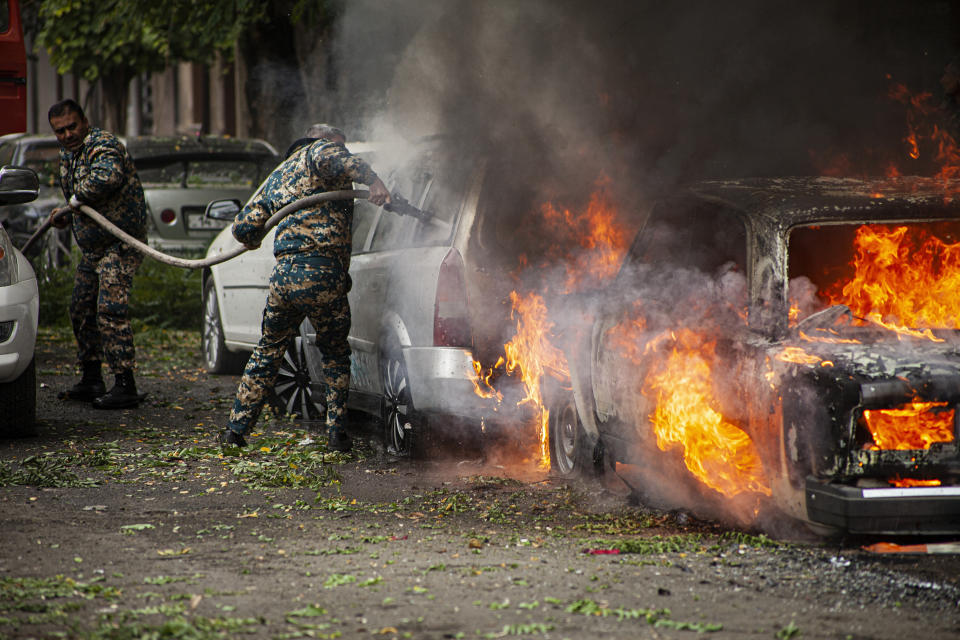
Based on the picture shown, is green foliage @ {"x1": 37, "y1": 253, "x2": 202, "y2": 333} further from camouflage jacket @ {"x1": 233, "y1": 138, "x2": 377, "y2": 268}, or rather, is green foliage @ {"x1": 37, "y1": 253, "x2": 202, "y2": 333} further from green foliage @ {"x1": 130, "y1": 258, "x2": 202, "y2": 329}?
camouflage jacket @ {"x1": 233, "y1": 138, "x2": 377, "y2": 268}

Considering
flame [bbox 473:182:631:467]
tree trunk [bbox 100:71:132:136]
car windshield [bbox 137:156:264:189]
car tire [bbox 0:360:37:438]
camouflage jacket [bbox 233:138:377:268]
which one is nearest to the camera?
flame [bbox 473:182:631:467]

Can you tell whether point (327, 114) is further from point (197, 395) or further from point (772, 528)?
point (772, 528)

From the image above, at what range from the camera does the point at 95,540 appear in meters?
5.46

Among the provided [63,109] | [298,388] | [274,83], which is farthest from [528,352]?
[274,83]

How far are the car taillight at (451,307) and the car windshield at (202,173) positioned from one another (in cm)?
872

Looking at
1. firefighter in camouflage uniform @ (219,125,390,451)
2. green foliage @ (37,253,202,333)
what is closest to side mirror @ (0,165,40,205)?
firefighter in camouflage uniform @ (219,125,390,451)

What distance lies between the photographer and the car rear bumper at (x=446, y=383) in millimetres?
6871

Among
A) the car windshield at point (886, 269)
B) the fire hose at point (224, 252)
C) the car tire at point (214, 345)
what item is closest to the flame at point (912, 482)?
the car windshield at point (886, 269)

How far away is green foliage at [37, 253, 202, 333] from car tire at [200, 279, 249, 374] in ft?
11.4

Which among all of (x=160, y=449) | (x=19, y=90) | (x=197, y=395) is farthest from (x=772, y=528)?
(x=19, y=90)

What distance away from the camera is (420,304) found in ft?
23.0

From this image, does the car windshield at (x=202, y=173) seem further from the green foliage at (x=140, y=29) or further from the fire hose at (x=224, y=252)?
the fire hose at (x=224, y=252)

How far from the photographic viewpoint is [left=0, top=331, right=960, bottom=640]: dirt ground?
4258 mm

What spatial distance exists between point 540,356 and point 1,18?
525cm
